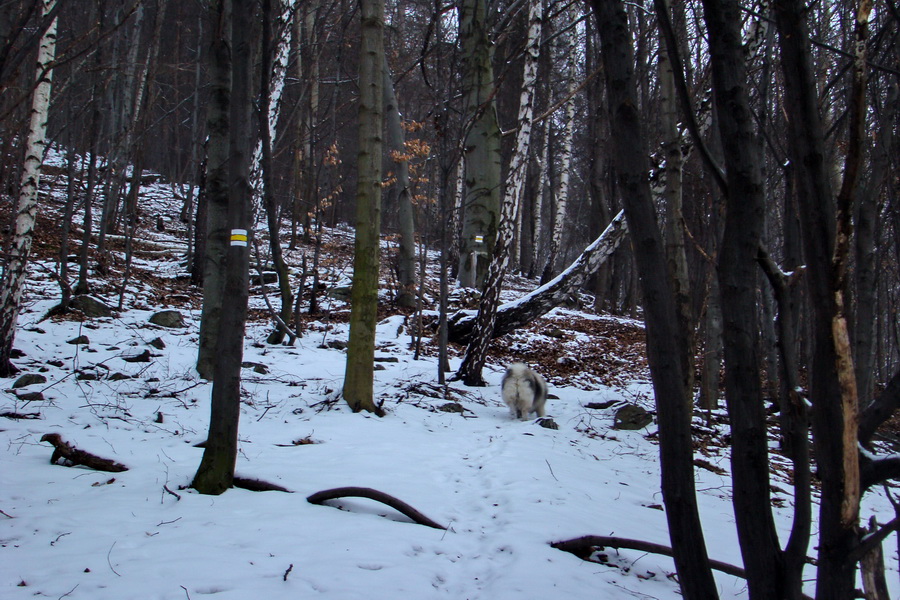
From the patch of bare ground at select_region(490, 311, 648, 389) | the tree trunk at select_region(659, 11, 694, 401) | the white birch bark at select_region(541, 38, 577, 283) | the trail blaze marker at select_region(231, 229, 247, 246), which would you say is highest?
the white birch bark at select_region(541, 38, 577, 283)

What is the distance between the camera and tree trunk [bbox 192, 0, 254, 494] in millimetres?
3391

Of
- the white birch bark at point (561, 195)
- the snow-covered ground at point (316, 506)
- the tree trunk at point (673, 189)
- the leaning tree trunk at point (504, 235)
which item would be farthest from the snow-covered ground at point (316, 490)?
the white birch bark at point (561, 195)

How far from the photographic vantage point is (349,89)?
60.7 feet

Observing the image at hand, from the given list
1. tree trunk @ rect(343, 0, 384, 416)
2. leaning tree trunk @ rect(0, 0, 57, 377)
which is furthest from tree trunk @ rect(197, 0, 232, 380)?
leaning tree trunk @ rect(0, 0, 57, 377)

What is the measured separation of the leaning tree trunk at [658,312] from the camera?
6.01 ft

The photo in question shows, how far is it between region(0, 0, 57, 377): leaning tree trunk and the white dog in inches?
226

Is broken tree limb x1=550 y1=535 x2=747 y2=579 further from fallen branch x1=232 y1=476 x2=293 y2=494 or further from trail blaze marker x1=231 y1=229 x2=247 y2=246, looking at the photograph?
trail blaze marker x1=231 y1=229 x2=247 y2=246

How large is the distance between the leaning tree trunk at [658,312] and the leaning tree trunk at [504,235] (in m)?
5.88

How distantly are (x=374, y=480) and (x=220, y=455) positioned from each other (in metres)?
1.07

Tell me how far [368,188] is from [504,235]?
8.79 feet

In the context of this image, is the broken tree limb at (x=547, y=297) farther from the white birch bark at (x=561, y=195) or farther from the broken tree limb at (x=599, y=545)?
the white birch bark at (x=561, y=195)

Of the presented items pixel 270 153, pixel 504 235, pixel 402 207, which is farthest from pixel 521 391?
pixel 402 207

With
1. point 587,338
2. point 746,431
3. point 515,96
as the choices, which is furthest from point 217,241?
point 515,96

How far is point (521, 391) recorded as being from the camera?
6.54 m
